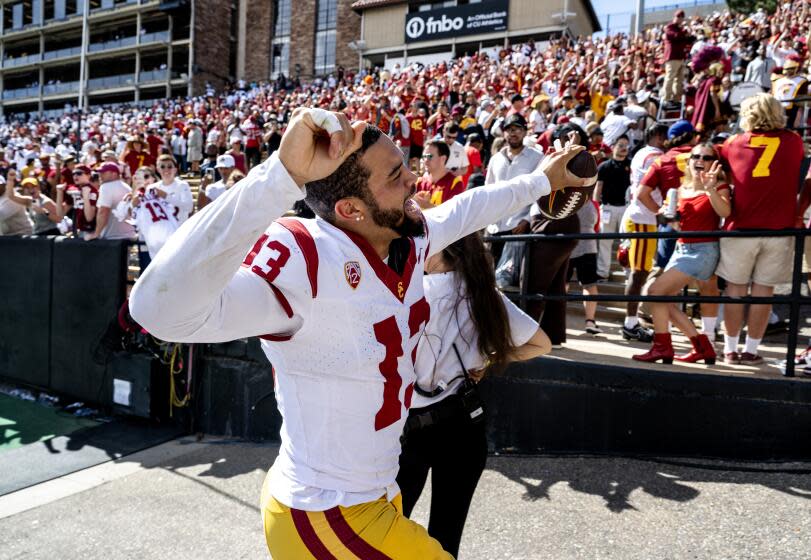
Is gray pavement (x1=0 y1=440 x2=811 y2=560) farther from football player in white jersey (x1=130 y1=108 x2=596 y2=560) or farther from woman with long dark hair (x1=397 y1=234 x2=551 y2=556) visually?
football player in white jersey (x1=130 y1=108 x2=596 y2=560)

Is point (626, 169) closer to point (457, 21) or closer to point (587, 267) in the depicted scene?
point (587, 267)

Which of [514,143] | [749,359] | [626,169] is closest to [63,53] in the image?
[626,169]

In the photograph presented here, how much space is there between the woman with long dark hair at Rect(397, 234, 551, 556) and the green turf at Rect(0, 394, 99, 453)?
444cm

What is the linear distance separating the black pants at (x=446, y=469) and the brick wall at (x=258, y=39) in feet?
152

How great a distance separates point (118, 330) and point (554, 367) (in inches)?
164

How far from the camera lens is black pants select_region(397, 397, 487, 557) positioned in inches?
98.4

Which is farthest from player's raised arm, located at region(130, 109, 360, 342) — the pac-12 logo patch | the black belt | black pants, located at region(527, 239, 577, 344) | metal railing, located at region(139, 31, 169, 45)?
metal railing, located at region(139, 31, 169, 45)

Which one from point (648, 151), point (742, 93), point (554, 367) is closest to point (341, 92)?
point (742, 93)

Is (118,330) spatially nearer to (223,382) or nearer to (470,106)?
(223,382)

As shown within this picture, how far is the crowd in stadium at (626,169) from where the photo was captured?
4395mm

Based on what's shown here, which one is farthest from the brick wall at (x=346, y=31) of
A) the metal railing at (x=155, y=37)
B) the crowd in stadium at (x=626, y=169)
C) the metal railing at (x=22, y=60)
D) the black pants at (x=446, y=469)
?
the black pants at (x=446, y=469)

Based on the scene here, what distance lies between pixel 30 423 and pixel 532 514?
4890 millimetres

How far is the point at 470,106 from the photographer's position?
44.0 feet

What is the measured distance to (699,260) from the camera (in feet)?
15.0
